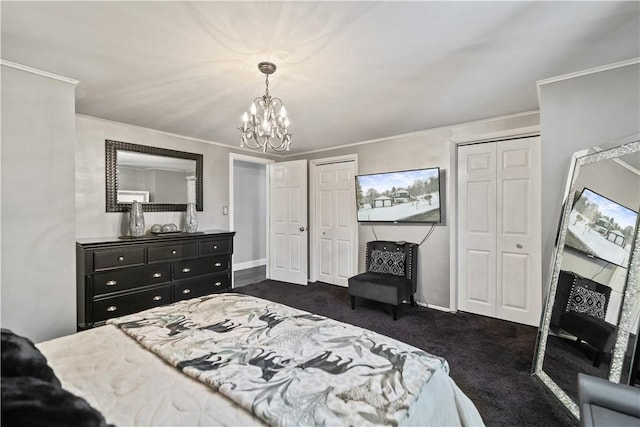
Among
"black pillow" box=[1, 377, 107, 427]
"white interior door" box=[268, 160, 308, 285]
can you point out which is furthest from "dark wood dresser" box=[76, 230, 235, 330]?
"black pillow" box=[1, 377, 107, 427]

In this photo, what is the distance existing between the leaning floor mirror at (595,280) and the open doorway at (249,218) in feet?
15.0

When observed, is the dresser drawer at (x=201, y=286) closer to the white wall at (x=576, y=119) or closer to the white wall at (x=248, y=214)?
the white wall at (x=248, y=214)

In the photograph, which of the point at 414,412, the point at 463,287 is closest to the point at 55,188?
the point at 414,412

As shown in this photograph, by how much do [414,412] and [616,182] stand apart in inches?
79.3

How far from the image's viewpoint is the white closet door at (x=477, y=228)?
3.43 metres

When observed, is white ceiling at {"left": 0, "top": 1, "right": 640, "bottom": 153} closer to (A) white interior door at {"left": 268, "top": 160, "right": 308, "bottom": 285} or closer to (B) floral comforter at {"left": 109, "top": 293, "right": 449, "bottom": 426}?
(B) floral comforter at {"left": 109, "top": 293, "right": 449, "bottom": 426}

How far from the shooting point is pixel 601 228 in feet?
6.20

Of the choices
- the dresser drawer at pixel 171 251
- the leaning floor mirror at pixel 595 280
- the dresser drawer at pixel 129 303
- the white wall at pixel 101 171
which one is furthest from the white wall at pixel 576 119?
the white wall at pixel 101 171

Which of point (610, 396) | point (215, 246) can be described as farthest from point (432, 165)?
point (215, 246)

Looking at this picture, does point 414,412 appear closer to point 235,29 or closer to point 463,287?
point 235,29

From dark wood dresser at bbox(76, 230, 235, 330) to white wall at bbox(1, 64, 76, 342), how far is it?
1.57ft

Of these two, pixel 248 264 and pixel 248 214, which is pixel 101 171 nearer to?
pixel 248 214

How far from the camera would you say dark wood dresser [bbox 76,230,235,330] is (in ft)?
9.11

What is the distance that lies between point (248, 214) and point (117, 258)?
3.43 metres
